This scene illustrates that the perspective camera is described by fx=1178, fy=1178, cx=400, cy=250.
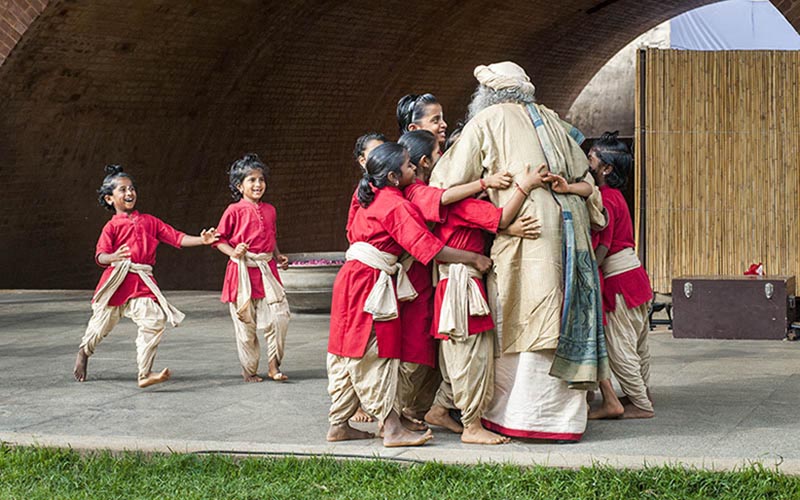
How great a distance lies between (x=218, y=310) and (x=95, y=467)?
243 inches

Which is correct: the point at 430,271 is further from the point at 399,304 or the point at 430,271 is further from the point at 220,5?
the point at 220,5

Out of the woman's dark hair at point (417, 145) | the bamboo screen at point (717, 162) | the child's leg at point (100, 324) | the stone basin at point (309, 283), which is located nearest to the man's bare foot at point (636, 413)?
the woman's dark hair at point (417, 145)

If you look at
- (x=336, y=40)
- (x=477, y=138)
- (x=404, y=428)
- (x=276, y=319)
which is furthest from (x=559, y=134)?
(x=336, y=40)

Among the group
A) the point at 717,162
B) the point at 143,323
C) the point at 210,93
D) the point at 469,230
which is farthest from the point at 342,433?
the point at 210,93

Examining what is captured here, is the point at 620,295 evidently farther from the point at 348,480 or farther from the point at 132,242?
the point at 132,242

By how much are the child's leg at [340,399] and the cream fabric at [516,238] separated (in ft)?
2.17

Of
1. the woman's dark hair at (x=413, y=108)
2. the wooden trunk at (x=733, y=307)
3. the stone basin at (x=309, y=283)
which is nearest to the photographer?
→ the woman's dark hair at (x=413, y=108)

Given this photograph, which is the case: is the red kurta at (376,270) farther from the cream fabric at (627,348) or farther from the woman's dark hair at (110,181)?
the woman's dark hair at (110,181)

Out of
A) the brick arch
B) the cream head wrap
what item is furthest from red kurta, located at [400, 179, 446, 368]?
the brick arch

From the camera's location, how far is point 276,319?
6508mm

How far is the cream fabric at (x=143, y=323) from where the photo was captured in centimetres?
648

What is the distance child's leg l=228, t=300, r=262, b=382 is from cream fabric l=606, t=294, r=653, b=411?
81.0 inches

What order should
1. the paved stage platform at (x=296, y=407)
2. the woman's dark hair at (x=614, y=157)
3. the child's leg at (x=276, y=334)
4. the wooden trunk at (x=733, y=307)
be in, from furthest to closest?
the wooden trunk at (x=733, y=307)
the child's leg at (x=276, y=334)
the woman's dark hair at (x=614, y=157)
the paved stage platform at (x=296, y=407)

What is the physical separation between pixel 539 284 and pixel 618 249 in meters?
0.91
